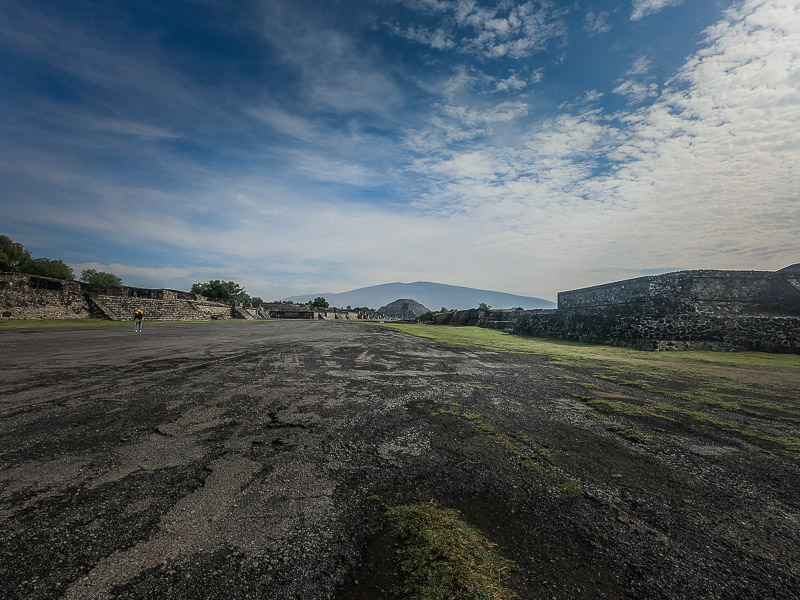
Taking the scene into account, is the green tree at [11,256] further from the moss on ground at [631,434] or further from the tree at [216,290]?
the moss on ground at [631,434]

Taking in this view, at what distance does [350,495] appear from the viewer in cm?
205

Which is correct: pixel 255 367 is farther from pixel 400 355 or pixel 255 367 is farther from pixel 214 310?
pixel 214 310

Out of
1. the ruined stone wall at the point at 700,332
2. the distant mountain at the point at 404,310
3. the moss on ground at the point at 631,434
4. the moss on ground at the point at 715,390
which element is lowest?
the moss on ground at the point at 631,434

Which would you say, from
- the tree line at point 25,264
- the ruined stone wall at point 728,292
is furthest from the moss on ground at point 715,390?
the tree line at point 25,264

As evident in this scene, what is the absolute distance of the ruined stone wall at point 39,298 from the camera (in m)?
19.3

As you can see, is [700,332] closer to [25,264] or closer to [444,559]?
[444,559]

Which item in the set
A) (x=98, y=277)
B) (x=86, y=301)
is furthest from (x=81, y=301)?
(x=98, y=277)

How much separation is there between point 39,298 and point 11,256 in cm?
2897

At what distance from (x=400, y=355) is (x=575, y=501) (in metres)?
6.61

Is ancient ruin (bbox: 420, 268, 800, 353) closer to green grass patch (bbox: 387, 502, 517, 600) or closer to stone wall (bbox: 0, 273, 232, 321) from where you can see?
green grass patch (bbox: 387, 502, 517, 600)

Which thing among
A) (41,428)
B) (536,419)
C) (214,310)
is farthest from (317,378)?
(214,310)

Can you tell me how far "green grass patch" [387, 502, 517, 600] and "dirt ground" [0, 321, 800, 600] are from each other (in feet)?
0.23

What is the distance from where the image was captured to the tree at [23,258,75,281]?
1615 inches

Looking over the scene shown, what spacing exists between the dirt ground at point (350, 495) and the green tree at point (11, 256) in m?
51.7
